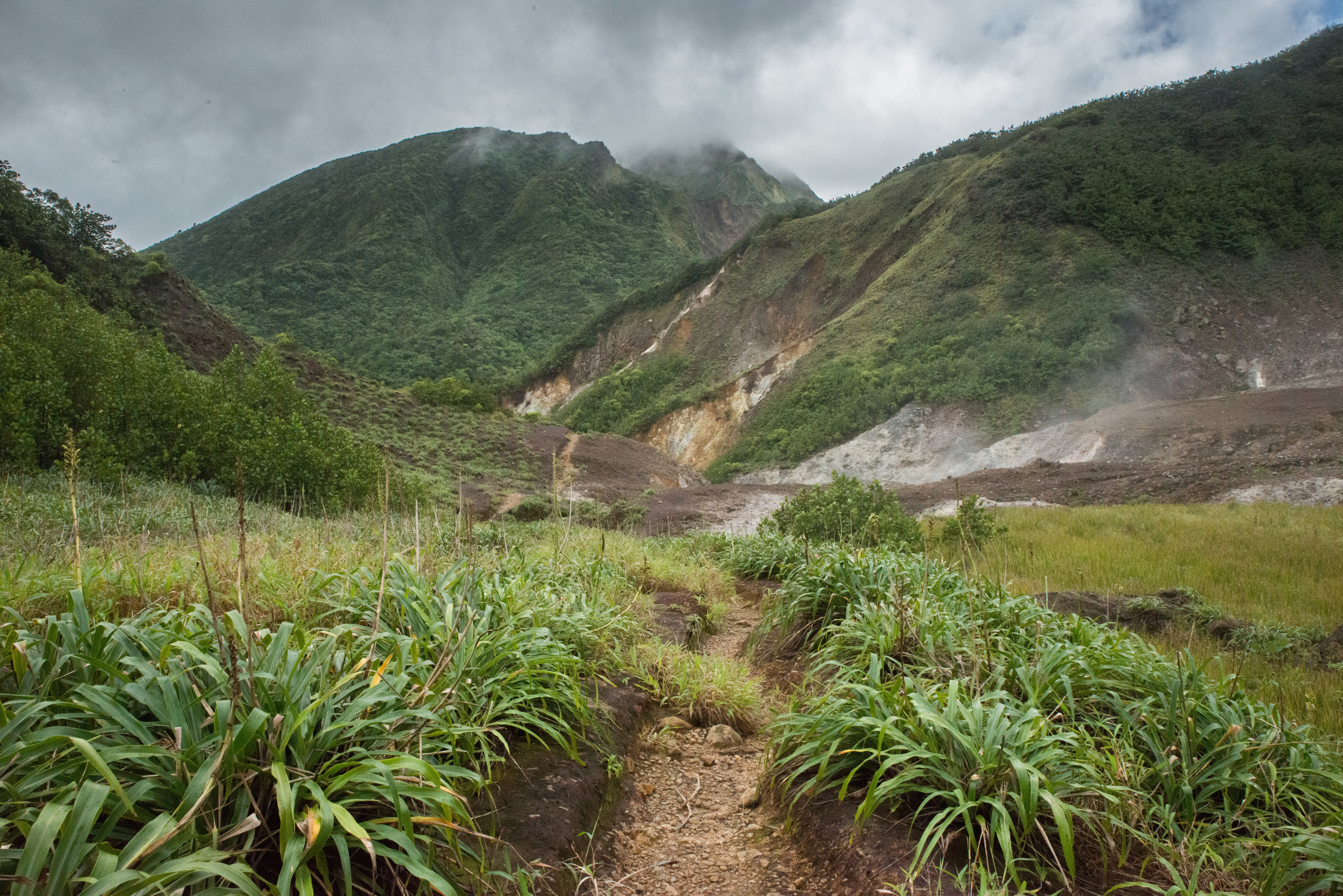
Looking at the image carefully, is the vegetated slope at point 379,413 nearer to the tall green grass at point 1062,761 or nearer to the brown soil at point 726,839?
the brown soil at point 726,839

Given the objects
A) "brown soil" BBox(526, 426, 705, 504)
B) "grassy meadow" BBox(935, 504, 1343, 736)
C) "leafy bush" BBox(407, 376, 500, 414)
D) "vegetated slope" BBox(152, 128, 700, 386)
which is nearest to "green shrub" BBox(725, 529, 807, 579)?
"grassy meadow" BBox(935, 504, 1343, 736)

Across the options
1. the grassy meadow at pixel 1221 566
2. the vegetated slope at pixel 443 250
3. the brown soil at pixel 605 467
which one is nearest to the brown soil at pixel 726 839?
the grassy meadow at pixel 1221 566

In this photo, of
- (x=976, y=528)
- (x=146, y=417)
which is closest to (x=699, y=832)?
(x=976, y=528)

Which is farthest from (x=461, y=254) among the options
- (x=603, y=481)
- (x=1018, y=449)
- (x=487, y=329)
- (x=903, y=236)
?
(x=1018, y=449)

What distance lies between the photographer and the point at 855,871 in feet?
7.82

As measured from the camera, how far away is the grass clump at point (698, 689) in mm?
3941

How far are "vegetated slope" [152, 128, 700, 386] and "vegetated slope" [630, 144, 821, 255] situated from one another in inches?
331

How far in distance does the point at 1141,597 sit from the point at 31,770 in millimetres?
6982

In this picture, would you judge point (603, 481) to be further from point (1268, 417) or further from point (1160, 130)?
point (1160, 130)

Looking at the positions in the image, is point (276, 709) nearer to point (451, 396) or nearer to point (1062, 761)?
point (1062, 761)

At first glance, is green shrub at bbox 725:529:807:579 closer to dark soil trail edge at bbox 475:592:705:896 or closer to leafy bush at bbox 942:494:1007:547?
leafy bush at bbox 942:494:1007:547

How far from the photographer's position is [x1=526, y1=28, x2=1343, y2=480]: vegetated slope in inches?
1172

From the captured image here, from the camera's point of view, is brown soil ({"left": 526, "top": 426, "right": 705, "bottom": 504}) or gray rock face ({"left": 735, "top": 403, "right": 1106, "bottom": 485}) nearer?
brown soil ({"left": 526, "top": 426, "right": 705, "bottom": 504})

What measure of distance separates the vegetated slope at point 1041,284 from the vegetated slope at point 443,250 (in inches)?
1158
